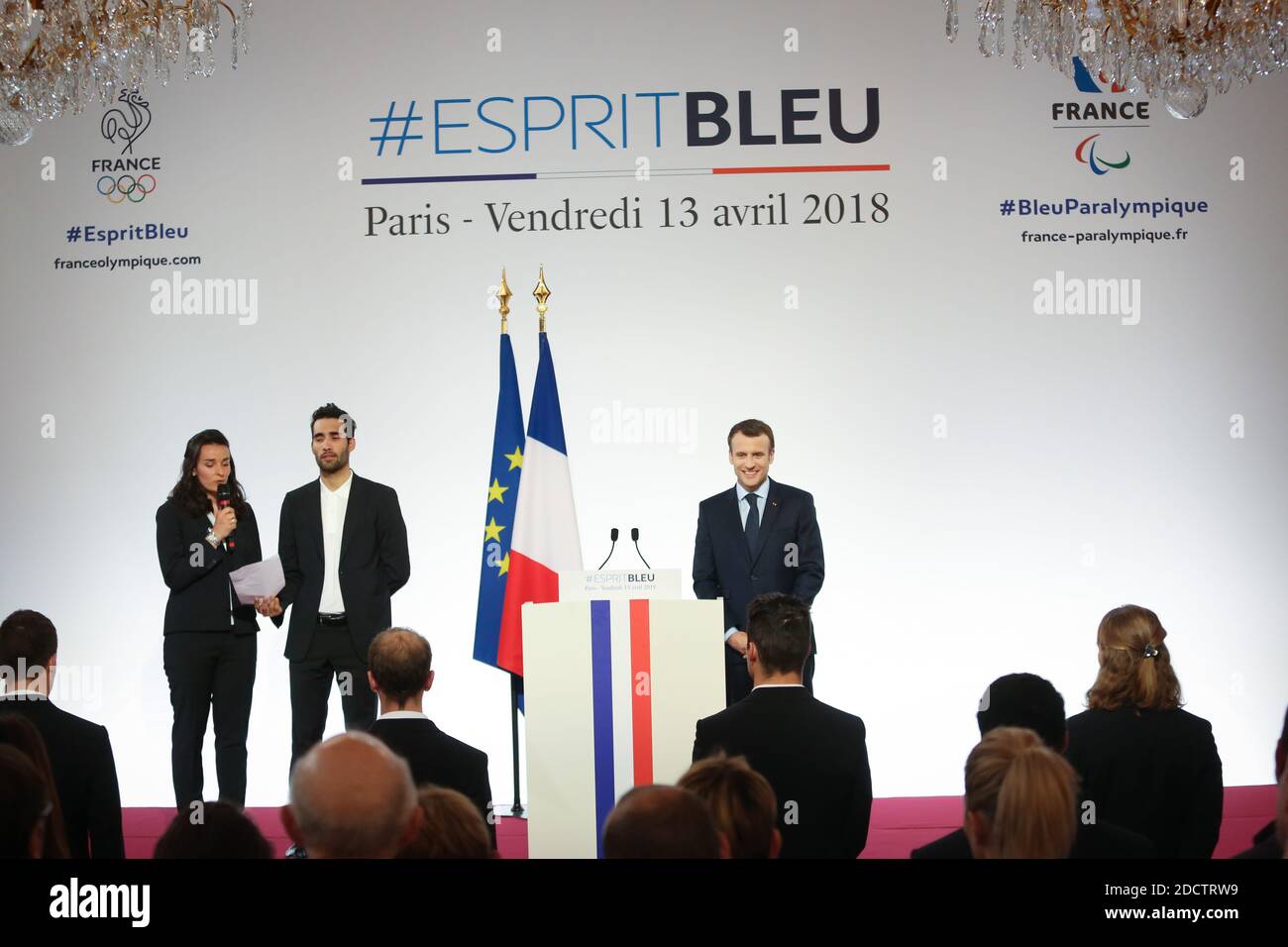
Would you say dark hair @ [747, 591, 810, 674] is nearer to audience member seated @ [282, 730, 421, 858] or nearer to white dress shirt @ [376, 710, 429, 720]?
white dress shirt @ [376, 710, 429, 720]

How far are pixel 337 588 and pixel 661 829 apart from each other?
3.76 meters

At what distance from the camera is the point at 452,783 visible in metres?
A: 3.27

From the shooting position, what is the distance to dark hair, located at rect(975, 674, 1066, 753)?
3092 mm

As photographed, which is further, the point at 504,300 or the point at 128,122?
the point at 128,122

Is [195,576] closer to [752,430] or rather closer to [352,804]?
[752,430]

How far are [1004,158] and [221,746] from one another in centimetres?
438

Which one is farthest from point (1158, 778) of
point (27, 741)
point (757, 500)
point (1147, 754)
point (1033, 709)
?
point (27, 741)

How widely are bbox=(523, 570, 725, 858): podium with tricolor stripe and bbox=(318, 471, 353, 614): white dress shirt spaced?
4.57 feet

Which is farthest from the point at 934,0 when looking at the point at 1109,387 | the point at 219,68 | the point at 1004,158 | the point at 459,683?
the point at 459,683

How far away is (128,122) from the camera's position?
6.66m

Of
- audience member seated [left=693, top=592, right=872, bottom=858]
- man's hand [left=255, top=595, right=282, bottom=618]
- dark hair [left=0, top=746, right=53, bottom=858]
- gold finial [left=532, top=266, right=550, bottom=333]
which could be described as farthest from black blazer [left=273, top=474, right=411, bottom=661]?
dark hair [left=0, top=746, right=53, bottom=858]

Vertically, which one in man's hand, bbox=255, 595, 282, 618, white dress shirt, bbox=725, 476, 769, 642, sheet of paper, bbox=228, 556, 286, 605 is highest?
white dress shirt, bbox=725, 476, 769, 642

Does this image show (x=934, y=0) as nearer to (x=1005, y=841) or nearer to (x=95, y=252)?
(x=95, y=252)

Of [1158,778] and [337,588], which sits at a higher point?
[337,588]
